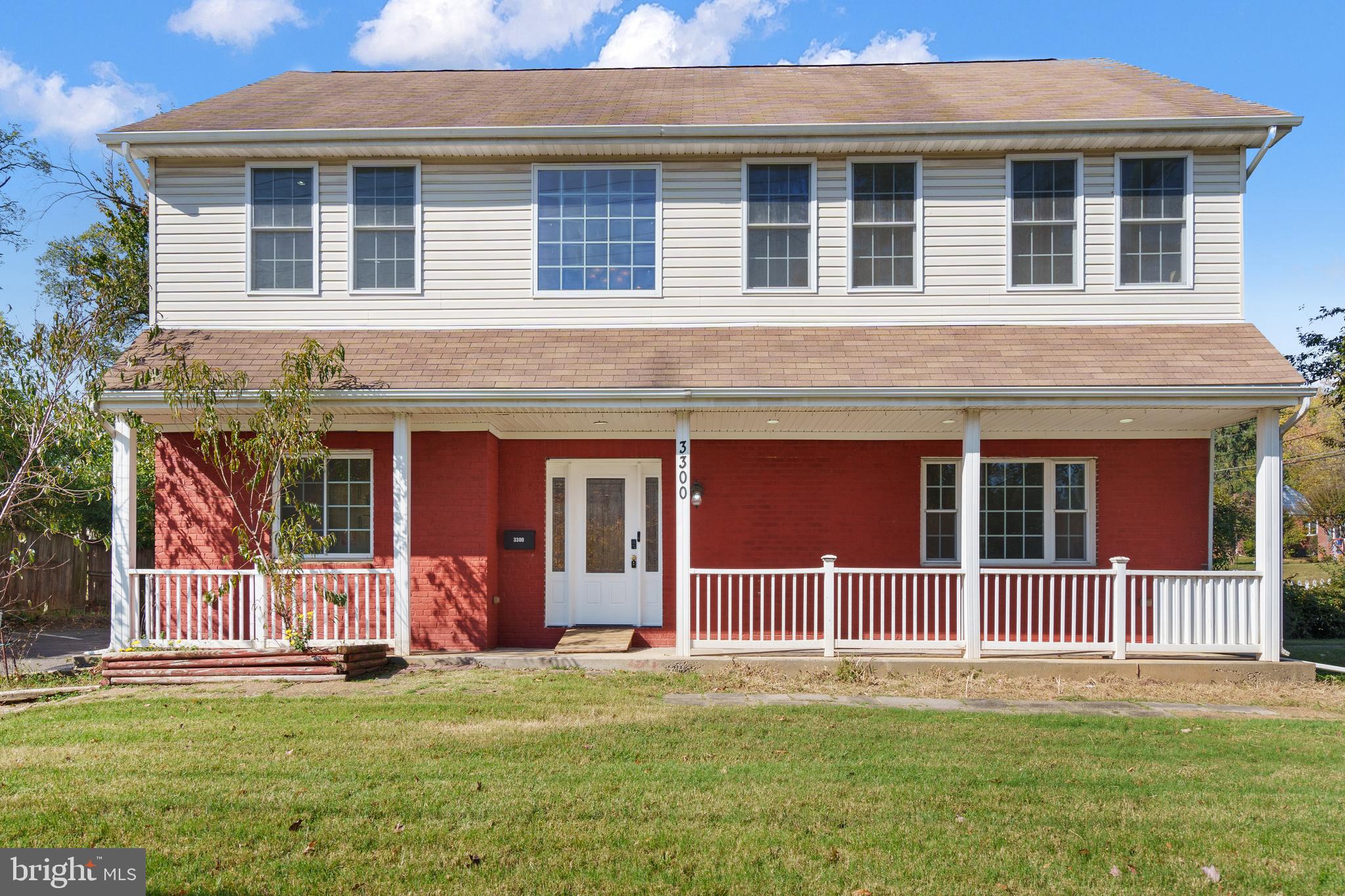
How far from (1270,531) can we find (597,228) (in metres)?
8.47

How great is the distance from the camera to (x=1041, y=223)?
431 inches

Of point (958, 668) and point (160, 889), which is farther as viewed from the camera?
point (958, 668)

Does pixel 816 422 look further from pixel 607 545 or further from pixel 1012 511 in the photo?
pixel 607 545

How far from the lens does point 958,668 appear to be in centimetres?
941

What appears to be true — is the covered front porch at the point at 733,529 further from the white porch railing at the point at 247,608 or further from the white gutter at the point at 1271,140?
the white gutter at the point at 1271,140

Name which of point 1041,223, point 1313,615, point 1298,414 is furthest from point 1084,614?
point 1313,615

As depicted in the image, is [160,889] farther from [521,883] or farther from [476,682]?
[476,682]

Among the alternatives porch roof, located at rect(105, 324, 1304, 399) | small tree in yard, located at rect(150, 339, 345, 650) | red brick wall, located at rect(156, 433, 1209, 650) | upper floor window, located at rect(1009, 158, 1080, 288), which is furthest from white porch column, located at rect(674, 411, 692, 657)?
upper floor window, located at rect(1009, 158, 1080, 288)

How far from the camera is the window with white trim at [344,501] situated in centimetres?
1095

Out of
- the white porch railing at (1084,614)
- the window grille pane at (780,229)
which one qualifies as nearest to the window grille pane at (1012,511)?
the white porch railing at (1084,614)

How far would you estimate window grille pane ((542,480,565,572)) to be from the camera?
457 inches

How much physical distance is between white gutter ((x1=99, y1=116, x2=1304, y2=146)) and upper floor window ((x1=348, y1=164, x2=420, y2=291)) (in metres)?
0.53

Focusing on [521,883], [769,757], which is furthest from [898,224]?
[521,883]

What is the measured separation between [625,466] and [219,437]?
5.06 m
